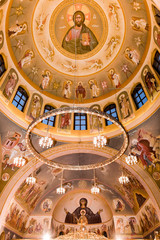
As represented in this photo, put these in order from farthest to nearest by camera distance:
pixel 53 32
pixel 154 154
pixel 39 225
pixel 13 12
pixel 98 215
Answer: pixel 98 215, pixel 39 225, pixel 53 32, pixel 154 154, pixel 13 12

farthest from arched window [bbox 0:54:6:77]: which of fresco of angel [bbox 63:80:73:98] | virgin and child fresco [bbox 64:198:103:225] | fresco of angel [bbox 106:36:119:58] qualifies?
virgin and child fresco [bbox 64:198:103:225]

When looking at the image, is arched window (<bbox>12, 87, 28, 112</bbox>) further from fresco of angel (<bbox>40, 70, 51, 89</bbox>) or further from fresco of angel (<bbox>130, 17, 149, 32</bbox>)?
fresco of angel (<bbox>130, 17, 149, 32</bbox>)

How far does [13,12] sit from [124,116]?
1088 centimetres

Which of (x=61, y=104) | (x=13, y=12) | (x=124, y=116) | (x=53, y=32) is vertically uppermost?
(x=53, y=32)

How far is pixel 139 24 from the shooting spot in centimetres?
1320

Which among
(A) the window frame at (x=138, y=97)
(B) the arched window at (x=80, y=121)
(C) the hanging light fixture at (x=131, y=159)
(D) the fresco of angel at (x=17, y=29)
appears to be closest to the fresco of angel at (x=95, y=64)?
(A) the window frame at (x=138, y=97)

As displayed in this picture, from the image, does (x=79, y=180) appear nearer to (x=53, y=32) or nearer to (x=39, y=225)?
(x=39, y=225)

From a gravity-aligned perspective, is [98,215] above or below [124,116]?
below

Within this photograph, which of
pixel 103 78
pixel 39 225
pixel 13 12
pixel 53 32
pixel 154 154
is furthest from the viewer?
pixel 39 225

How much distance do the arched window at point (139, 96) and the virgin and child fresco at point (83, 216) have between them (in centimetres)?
1244

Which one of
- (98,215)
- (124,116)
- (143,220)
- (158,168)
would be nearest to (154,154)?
(158,168)

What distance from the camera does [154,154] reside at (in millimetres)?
14164

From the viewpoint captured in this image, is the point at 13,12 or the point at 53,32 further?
A: the point at 53,32

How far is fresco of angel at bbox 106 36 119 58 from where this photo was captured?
15443 mm
